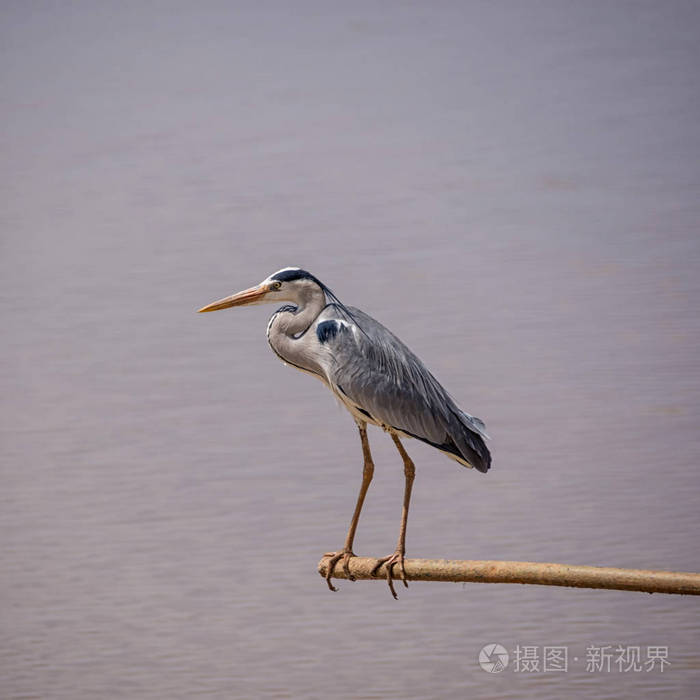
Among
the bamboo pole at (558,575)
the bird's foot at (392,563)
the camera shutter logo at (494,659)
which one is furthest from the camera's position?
the camera shutter logo at (494,659)

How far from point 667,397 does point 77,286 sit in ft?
5.70

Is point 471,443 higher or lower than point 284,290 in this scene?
lower

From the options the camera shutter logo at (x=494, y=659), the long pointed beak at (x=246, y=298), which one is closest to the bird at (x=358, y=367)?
the long pointed beak at (x=246, y=298)

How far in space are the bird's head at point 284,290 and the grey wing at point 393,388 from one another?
6cm

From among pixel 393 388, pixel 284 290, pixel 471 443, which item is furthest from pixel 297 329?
pixel 471 443

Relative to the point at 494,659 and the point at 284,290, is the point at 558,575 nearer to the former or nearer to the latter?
the point at 284,290

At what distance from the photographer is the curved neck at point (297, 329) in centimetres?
209

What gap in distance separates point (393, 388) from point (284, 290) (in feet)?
0.94

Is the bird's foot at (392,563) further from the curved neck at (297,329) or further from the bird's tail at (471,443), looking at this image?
the curved neck at (297,329)

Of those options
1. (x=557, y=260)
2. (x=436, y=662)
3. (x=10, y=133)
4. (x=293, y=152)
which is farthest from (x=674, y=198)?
(x=10, y=133)

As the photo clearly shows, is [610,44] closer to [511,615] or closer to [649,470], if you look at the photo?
[649,470]

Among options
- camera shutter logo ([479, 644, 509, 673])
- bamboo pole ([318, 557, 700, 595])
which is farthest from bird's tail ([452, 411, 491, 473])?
camera shutter logo ([479, 644, 509, 673])

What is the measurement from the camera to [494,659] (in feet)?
9.31

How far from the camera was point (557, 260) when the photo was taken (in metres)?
3.09
